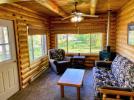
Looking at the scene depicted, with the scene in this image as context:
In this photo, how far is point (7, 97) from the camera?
3.09m

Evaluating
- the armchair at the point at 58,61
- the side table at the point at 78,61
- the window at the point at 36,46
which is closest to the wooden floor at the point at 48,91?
the armchair at the point at 58,61

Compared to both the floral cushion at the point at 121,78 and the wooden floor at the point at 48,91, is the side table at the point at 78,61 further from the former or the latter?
the floral cushion at the point at 121,78

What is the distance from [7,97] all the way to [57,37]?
11.9ft

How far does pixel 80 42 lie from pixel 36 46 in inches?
84.5

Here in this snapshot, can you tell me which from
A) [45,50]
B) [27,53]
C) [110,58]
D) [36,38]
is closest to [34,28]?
[36,38]

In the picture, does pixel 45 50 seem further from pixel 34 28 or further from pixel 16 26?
pixel 16 26

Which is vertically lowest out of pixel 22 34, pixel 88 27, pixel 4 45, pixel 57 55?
pixel 57 55

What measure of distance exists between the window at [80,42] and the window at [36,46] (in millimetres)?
921

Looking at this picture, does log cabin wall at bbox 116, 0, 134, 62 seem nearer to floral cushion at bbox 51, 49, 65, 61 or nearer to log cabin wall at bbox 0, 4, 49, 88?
floral cushion at bbox 51, 49, 65, 61

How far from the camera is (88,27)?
217 inches

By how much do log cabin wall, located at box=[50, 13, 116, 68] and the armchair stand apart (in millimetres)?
785

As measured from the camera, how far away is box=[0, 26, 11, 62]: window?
2.94m

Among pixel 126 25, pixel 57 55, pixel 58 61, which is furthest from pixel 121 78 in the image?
pixel 57 55

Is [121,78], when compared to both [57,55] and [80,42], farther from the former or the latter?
[80,42]
